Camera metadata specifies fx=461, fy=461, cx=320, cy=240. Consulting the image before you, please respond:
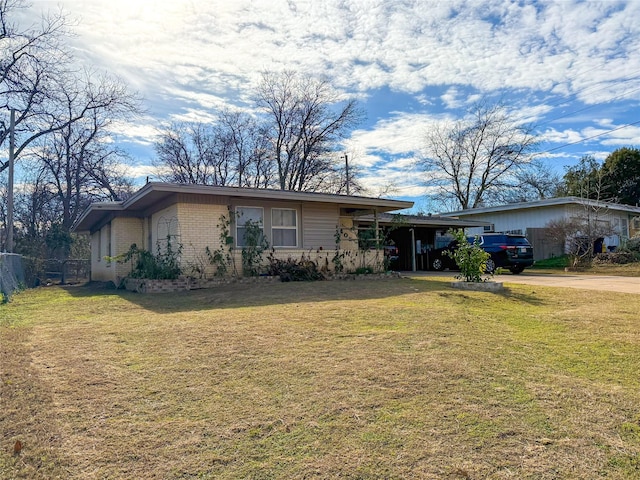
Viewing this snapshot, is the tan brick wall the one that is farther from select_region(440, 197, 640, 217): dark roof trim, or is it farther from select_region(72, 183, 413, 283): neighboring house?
select_region(440, 197, 640, 217): dark roof trim

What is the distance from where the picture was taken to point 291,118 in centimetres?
3584

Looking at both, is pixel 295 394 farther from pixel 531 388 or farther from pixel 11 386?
pixel 11 386

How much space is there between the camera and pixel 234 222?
13.2m

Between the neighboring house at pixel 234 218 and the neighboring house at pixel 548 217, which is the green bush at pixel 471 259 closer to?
the neighboring house at pixel 234 218

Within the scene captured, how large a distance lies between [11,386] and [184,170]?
35405 mm

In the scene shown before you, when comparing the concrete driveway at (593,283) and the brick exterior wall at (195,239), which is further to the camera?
the brick exterior wall at (195,239)

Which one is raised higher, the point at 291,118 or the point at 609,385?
the point at 291,118

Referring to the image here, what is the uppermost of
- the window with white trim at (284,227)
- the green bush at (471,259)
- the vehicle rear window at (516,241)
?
the window with white trim at (284,227)

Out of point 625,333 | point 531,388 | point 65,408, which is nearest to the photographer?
point 65,408

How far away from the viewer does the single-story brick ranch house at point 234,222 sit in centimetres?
1247

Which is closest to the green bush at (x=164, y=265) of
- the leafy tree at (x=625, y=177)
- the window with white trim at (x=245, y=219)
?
the window with white trim at (x=245, y=219)

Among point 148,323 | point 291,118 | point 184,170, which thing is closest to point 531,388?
point 148,323

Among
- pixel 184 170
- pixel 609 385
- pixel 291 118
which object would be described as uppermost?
pixel 291 118

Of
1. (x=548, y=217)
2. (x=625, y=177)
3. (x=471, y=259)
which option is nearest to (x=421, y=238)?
(x=548, y=217)
